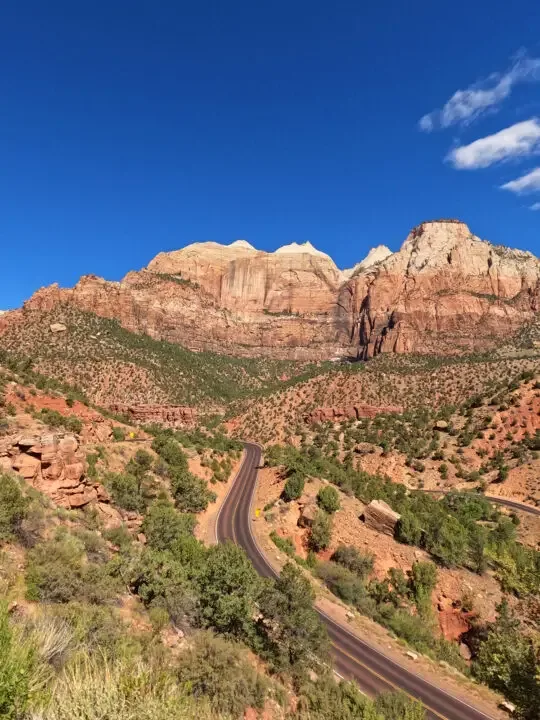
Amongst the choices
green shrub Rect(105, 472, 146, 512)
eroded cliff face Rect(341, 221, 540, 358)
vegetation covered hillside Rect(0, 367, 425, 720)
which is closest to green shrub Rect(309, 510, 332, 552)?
vegetation covered hillside Rect(0, 367, 425, 720)

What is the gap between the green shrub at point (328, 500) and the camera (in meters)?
36.1

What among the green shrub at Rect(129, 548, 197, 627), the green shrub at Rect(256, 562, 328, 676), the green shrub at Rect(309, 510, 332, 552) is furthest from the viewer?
the green shrub at Rect(309, 510, 332, 552)

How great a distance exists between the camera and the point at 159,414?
8206cm

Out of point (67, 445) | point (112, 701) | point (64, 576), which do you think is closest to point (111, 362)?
point (67, 445)

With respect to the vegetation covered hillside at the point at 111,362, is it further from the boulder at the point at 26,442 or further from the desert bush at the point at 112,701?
the desert bush at the point at 112,701

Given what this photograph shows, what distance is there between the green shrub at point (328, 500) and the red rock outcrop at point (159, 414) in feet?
165

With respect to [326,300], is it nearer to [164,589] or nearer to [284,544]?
[284,544]

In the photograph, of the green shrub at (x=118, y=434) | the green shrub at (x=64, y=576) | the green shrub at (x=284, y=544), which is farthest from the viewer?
the green shrub at (x=118, y=434)

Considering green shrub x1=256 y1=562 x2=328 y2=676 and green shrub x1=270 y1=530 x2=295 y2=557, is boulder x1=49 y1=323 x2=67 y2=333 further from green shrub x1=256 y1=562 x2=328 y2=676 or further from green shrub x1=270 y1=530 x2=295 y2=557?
green shrub x1=256 y1=562 x2=328 y2=676

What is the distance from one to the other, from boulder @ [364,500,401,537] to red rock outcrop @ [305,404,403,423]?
1565 inches

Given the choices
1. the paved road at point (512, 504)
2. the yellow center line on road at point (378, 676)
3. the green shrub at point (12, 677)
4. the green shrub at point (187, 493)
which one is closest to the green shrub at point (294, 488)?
the green shrub at point (187, 493)

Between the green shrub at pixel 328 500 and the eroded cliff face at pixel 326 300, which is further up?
the eroded cliff face at pixel 326 300

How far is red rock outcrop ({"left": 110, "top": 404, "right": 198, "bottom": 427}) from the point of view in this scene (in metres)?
79.9

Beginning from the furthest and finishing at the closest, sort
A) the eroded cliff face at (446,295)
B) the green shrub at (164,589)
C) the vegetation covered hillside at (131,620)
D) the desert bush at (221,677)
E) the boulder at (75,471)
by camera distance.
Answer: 1. the eroded cliff face at (446,295)
2. the boulder at (75,471)
3. the green shrub at (164,589)
4. the desert bush at (221,677)
5. the vegetation covered hillside at (131,620)
